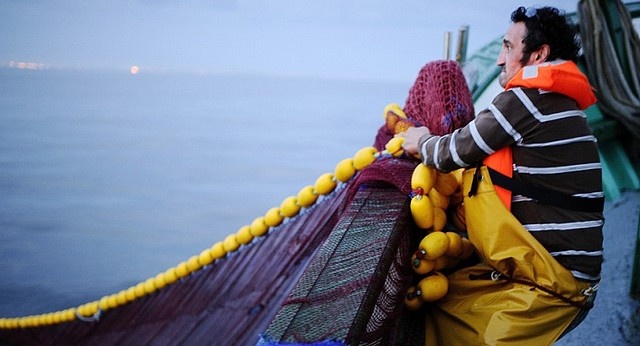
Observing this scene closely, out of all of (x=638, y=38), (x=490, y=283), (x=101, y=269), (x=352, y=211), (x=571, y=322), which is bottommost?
(x=101, y=269)

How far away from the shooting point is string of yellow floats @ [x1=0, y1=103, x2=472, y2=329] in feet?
5.13

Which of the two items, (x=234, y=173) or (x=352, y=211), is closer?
(x=352, y=211)

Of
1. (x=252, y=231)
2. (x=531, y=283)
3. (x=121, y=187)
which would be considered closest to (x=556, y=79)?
(x=531, y=283)

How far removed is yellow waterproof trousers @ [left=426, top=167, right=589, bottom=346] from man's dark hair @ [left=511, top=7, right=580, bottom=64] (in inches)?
13.0

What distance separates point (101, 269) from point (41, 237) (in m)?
1.55

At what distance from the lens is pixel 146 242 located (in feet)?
26.5

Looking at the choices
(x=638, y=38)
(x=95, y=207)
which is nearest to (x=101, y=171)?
(x=95, y=207)

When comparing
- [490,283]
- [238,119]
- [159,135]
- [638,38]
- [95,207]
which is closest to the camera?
[490,283]

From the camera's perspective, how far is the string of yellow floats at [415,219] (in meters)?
1.56

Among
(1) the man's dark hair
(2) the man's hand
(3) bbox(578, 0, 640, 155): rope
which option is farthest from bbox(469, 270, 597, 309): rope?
(3) bbox(578, 0, 640, 155): rope

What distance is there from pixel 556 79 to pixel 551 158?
0.19m

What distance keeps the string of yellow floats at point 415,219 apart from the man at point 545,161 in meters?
0.16

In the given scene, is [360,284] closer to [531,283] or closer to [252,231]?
[531,283]

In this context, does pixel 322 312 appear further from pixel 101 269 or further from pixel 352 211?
pixel 101 269
